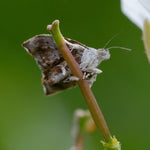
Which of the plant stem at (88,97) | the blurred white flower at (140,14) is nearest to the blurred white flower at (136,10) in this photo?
the blurred white flower at (140,14)

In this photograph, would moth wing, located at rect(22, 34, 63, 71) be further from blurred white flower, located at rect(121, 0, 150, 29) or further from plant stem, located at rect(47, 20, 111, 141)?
blurred white flower, located at rect(121, 0, 150, 29)

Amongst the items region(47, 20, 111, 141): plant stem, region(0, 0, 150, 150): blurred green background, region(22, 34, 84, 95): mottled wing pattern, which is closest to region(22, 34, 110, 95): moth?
region(22, 34, 84, 95): mottled wing pattern

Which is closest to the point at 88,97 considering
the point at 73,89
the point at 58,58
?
the point at 58,58

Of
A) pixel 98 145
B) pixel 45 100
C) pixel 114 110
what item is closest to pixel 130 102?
pixel 114 110

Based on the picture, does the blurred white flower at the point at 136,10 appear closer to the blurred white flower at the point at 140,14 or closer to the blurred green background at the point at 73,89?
the blurred white flower at the point at 140,14

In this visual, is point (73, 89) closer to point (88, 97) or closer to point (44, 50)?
point (44, 50)

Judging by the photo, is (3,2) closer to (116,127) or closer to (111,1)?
(111,1)

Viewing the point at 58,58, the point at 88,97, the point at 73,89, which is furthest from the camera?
the point at 73,89
